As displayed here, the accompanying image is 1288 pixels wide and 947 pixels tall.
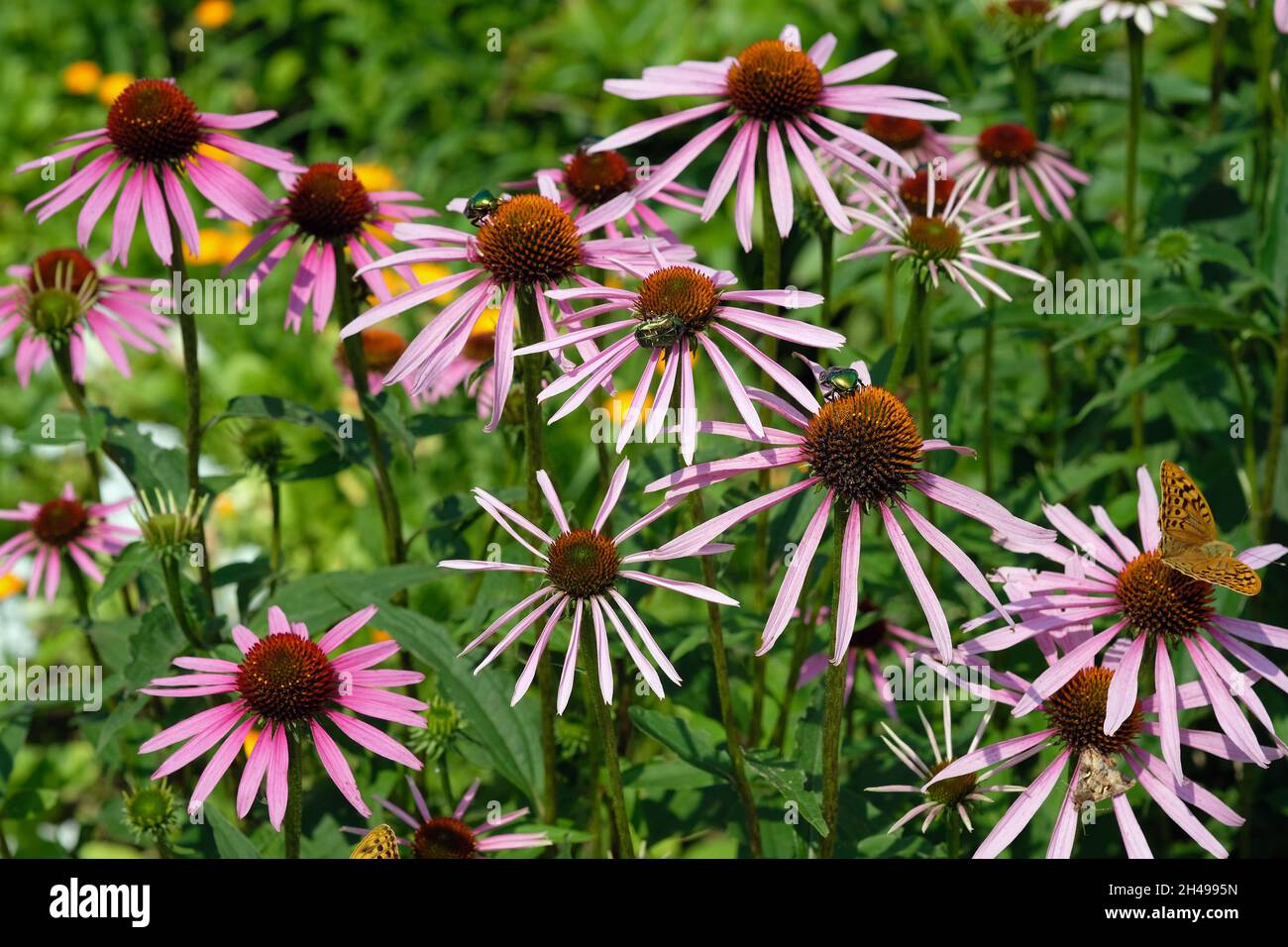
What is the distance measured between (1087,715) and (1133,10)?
1467mm

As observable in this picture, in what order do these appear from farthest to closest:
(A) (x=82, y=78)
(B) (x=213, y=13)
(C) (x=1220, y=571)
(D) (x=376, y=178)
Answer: (B) (x=213, y=13), (A) (x=82, y=78), (D) (x=376, y=178), (C) (x=1220, y=571)

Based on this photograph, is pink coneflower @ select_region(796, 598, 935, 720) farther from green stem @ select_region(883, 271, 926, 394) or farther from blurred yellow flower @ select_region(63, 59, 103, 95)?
blurred yellow flower @ select_region(63, 59, 103, 95)

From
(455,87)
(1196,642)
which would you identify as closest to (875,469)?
(1196,642)

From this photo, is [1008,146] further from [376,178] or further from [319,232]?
[376,178]

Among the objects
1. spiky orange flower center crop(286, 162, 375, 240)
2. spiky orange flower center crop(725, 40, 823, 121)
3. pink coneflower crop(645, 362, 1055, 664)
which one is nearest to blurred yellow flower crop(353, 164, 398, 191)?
spiky orange flower center crop(286, 162, 375, 240)

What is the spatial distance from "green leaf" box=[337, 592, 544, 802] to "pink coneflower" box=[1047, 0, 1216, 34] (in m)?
1.60

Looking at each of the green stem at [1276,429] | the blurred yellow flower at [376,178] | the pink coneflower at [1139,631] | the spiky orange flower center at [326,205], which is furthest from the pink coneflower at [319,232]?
the blurred yellow flower at [376,178]

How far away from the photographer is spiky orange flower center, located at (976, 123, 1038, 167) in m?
2.57

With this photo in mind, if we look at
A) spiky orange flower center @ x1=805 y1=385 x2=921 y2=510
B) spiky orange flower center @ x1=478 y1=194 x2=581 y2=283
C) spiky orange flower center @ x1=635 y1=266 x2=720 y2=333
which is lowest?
spiky orange flower center @ x1=805 y1=385 x2=921 y2=510

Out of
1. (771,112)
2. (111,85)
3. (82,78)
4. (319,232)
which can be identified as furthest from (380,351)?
(82,78)

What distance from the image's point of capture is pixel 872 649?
238 centimetres
